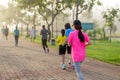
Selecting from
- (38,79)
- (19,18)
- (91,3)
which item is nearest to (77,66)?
(38,79)

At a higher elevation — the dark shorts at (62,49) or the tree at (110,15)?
the tree at (110,15)

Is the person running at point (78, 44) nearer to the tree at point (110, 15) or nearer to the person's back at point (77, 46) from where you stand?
the person's back at point (77, 46)

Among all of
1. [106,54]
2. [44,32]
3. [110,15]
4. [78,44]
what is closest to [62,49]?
[78,44]

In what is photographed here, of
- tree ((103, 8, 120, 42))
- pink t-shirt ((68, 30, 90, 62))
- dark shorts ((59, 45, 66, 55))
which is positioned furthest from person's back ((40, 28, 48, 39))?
tree ((103, 8, 120, 42))

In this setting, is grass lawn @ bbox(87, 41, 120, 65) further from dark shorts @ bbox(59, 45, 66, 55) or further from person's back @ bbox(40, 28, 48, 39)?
dark shorts @ bbox(59, 45, 66, 55)

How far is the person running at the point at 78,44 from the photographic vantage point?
29.2 ft

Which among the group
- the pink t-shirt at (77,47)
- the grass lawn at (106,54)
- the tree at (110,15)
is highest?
the tree at (110,15)

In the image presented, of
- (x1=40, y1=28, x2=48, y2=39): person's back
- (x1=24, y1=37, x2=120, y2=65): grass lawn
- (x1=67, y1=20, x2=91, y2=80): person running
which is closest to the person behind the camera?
(x1=67, y1=20, x2=91, y2=80): person running

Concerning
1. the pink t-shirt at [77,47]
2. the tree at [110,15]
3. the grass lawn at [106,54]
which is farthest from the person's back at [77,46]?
the tree at [110,15]

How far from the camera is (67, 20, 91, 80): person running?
891cm

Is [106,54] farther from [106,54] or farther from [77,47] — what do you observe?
[77,47]

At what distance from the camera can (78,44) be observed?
9094 mm

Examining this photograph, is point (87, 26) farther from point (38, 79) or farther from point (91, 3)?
point (38, 79)

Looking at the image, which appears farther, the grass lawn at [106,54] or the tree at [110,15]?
the tree at [110,15]
